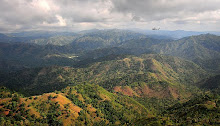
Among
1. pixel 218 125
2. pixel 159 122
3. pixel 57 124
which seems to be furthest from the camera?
pixel 57 124

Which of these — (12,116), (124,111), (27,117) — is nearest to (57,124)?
(27,117)

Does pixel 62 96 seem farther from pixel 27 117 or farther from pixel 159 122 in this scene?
pixel 159 122

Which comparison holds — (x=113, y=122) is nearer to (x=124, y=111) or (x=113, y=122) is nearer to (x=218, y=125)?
(x=124, y=111)

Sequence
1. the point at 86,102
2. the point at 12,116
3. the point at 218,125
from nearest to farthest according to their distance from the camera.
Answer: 1. the point at 218,125
2. the point at 12,116
3. the point at 86,102

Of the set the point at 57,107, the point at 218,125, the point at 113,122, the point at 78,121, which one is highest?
the point at 218,125

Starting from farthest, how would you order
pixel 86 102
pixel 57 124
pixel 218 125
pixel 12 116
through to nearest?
1. pixel 86 102
2. pixel 57 124
3. pixel 12 116
4. pixel 218 125

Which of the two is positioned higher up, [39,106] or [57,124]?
[39,106]

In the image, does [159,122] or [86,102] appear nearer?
[159,122]

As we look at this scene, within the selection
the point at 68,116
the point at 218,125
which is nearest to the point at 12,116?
the point at 68,116

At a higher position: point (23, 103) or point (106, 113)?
point (23, 103)
